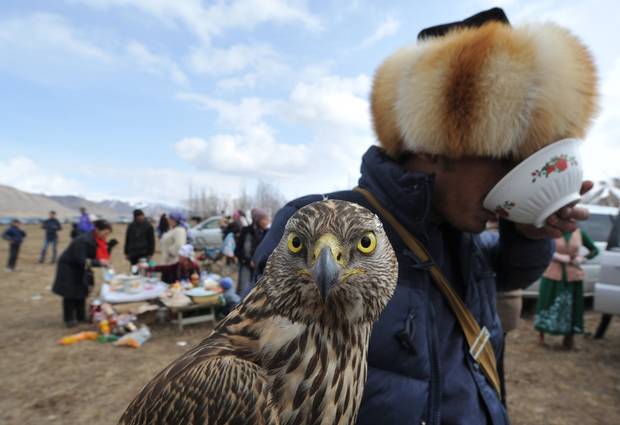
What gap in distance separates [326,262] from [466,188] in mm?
1004

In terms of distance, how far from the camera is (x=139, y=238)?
33.2 feet

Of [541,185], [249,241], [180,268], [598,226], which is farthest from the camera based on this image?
[180,268]

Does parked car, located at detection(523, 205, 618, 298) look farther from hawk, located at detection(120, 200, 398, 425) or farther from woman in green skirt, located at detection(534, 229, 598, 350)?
hawk, located at detection(120, 200, 398, 425)

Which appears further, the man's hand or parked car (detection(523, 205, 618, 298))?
parked car (detection(523, 205, 618, 298))

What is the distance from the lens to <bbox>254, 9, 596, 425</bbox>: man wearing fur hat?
142 centimetres

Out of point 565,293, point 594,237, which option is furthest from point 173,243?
point 594,237

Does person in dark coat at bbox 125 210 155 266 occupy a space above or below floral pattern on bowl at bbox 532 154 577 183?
below

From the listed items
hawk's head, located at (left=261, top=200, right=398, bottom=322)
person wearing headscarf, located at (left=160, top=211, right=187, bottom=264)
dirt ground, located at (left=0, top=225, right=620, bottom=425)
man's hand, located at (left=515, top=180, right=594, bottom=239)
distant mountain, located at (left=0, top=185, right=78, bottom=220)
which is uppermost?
distant mountain, located at (left=0, top=185, right=78, bottom=220)

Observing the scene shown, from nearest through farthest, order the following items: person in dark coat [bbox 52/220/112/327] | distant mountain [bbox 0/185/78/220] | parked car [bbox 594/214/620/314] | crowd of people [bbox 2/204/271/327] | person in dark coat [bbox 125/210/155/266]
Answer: parked car [bbox 594/214/620/314], person in dark coat [bbox 52/220/112/327], crowd of people [bbox 2/204/271/327], person in dark coat [bbox 125/210/155/266], distant mountain [bbox 0/185/78/220]

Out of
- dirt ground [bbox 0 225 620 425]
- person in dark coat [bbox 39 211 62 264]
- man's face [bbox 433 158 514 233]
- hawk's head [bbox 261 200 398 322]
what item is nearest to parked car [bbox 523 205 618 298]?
dirt ground [bbox 0 225 620 425]

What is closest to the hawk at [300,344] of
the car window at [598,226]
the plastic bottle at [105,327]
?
the plastic bottle at [105,327]

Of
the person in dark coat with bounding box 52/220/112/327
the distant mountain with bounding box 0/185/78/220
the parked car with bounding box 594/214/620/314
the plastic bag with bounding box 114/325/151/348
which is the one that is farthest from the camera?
the distant mountain with bounding box 0/185/78/220

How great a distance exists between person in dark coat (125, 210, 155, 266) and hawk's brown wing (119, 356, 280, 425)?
9.63 m

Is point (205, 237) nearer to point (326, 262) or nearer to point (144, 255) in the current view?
point (144, 255)
